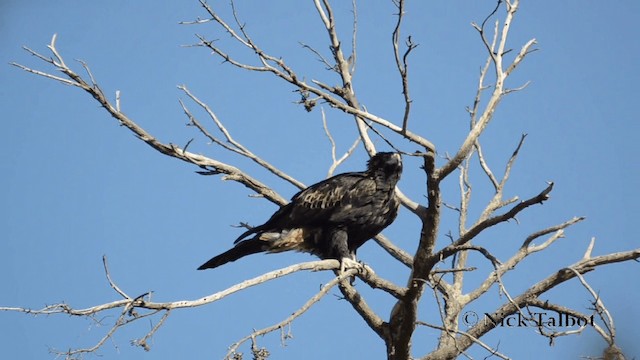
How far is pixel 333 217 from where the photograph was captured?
722 centimetres

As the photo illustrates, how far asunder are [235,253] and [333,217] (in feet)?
2.76

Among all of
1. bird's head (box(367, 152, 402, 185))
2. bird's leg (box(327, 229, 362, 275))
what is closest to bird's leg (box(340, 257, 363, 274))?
bird's leg (box(327, 229, 362, 275))

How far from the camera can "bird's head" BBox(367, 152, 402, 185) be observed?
728 cm

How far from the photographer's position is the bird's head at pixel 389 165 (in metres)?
7.28

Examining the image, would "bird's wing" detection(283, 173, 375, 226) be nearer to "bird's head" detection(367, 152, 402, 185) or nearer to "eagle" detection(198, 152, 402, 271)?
"eagle" detection(198, 152, 402, 271)

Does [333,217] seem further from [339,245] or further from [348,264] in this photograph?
[348,264]

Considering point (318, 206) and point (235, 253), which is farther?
point (318, 206)

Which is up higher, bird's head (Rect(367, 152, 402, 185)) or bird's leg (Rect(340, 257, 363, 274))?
bird's head (Rect(367, 152, 402, 185))

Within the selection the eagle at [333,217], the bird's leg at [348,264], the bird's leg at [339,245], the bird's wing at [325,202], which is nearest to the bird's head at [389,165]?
the eagle at [333,217]

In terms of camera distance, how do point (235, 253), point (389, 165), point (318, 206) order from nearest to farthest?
point (235, 253) → point (318, 206) → point (389, 165)

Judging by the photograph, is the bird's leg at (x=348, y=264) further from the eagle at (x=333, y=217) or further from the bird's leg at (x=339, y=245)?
the eagle at (x=333, y=217)

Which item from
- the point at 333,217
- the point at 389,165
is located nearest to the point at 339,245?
the point at 333,217

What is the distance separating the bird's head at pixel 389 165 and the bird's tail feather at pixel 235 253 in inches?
45.4

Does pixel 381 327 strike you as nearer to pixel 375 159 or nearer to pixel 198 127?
pixel 375 159
